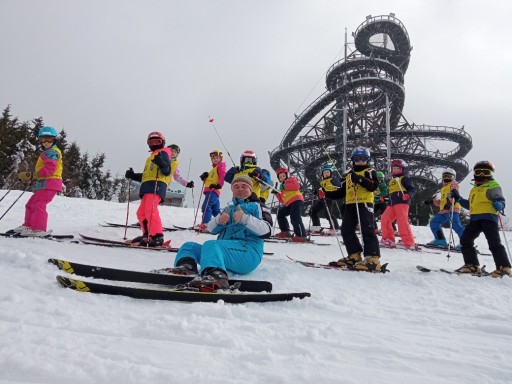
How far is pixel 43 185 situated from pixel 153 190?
1.85 meters

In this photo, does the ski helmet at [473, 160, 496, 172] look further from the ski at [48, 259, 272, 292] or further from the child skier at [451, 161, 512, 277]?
the ski at [48, 259, 272, 292]

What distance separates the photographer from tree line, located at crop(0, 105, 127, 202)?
31.5 metres

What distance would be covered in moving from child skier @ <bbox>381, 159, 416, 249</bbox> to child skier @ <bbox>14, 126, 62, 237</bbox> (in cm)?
729

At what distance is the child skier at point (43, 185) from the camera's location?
5.82 m

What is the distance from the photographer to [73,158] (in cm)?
3781

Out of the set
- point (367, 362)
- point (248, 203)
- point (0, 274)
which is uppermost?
point (248, 203)

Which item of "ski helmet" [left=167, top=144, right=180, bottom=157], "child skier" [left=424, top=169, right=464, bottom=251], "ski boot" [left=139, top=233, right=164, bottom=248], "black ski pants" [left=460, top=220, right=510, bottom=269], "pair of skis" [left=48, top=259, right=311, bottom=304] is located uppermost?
"ski helmet" [left=167, top=144, right=180, bottom=157]

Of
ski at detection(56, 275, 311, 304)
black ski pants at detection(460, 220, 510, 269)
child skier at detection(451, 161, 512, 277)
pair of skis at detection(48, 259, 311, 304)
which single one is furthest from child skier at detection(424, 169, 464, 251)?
ski at detection(56, 275, 311, 304)

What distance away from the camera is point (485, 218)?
5.50 meters

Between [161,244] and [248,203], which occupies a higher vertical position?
[248,203]

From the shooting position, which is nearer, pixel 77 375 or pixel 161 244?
pixel 77 375

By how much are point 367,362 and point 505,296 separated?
9.68 ft

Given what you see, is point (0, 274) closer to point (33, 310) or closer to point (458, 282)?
point (33, 310)

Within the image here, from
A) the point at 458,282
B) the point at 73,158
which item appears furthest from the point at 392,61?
the point at 458,282
